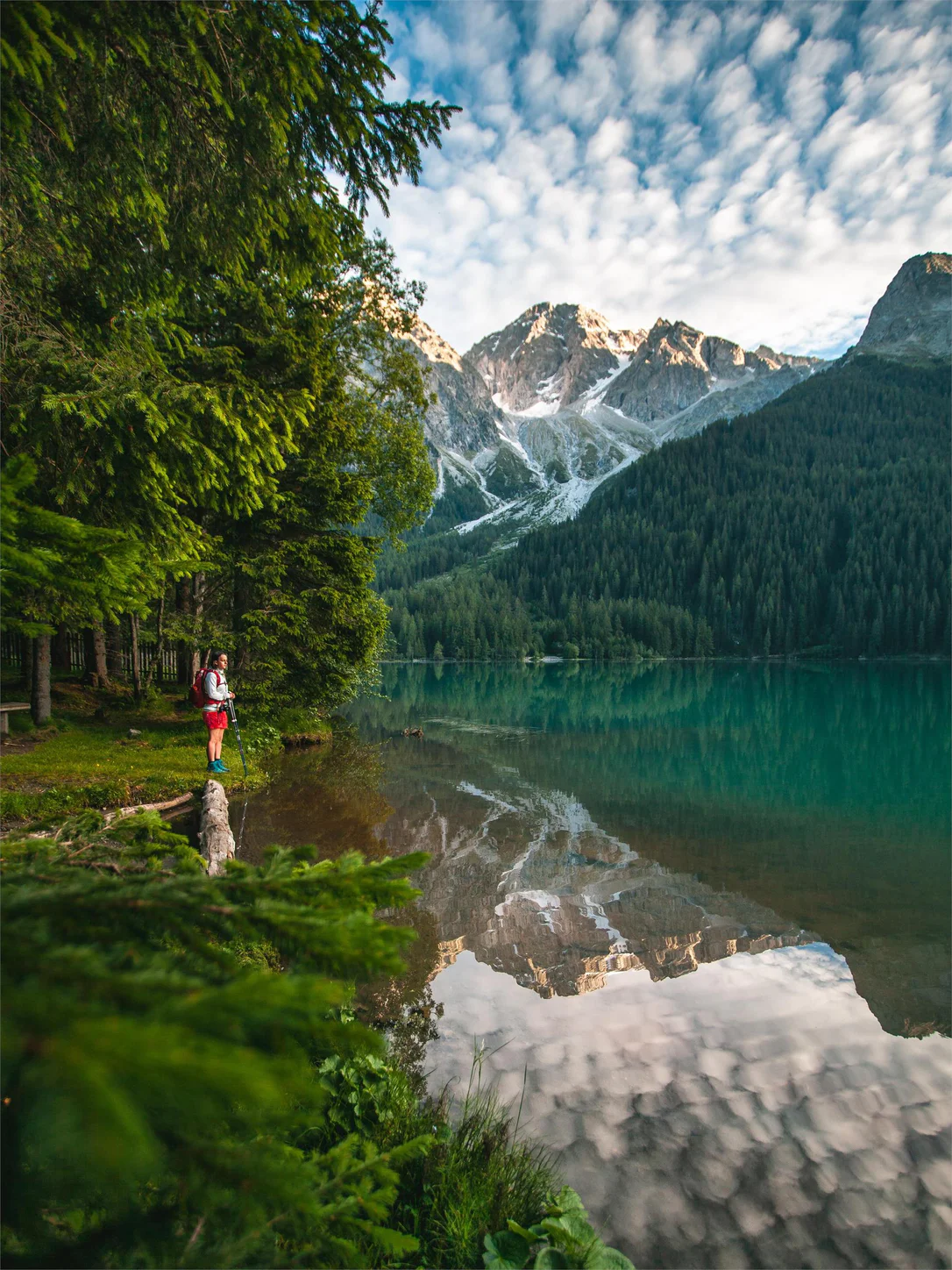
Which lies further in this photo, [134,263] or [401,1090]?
[134,263]

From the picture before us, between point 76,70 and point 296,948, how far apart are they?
683 centimetres

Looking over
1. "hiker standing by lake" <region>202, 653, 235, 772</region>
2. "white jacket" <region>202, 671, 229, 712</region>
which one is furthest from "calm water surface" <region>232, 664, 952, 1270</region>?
"white jacket" <region>202, 671, 229, 712</region>

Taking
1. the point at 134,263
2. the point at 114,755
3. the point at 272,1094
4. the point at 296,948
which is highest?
the point at 134,263

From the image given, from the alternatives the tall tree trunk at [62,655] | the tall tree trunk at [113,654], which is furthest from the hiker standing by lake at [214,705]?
the tall tree trunk at [62,655]

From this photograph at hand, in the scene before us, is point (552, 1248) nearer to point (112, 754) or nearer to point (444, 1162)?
point (444, 1162)

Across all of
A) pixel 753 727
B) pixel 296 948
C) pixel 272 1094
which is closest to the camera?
pixel 272 1094

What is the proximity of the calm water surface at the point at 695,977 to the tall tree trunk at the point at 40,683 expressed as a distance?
6356mm

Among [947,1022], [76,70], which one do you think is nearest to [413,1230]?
[947,1022]

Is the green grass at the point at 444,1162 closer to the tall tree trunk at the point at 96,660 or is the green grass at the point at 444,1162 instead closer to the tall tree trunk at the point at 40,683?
the tall tree trunk at the point at 40,683

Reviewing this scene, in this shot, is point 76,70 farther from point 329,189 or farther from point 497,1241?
point 497,1241

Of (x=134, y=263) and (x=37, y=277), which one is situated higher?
(x=134, y=263)

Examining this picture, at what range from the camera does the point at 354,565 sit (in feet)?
63.0

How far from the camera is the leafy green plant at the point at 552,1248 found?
3273mm

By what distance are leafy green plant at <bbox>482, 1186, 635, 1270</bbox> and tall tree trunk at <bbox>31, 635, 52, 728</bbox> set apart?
16257 millimetres
